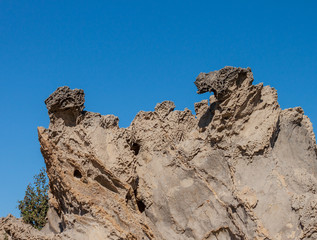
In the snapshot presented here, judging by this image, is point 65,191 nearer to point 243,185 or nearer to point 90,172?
point 90,172

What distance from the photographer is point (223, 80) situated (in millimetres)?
14836

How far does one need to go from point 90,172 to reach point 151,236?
8.10 ft

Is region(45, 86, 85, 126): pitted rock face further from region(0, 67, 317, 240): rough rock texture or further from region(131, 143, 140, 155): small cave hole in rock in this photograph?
region(131, 143, 140, 155): small cave hole in rock

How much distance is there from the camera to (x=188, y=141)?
1546cm

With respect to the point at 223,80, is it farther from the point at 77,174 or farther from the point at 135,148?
the point at 77,174

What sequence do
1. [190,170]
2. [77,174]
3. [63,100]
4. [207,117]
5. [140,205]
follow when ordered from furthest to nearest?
1. [207,117]
2. [140,205]
3. [63,100]
4. [190,170]
5. [77,174]

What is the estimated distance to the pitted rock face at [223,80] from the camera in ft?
48.7

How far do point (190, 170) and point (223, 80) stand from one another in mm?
2694

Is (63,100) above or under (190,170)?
above

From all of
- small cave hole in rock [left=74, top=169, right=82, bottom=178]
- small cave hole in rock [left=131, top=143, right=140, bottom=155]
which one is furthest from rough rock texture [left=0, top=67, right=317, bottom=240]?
small cave hole in rock [left=131, top=143, right=140, bottom=155]

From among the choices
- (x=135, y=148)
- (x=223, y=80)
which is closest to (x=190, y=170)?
(x=135, y=148)

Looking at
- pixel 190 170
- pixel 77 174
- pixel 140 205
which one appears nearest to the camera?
pixel 77 174

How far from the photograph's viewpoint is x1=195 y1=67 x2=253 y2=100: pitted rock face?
14.8 metres

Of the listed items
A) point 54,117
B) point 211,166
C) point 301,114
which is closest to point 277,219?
point 211,166
